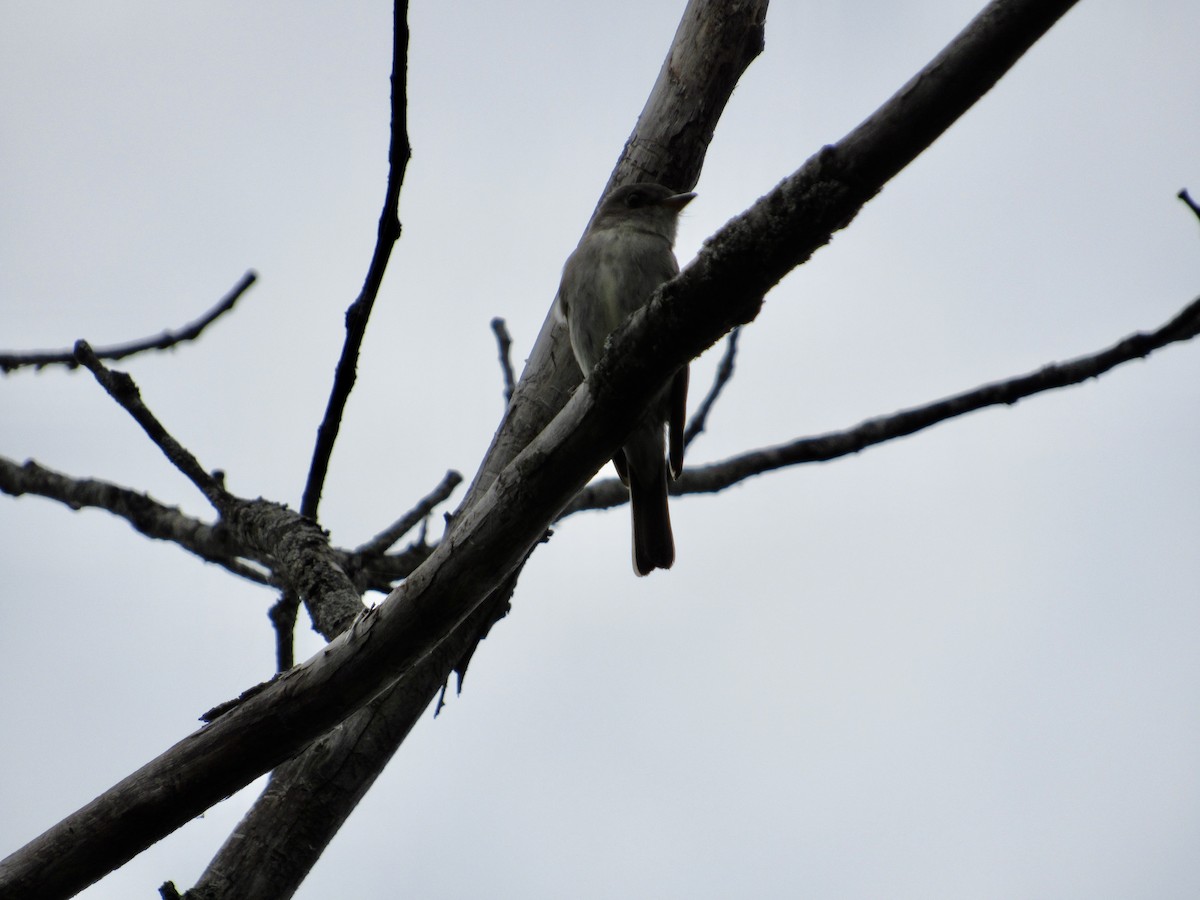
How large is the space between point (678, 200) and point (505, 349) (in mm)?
913

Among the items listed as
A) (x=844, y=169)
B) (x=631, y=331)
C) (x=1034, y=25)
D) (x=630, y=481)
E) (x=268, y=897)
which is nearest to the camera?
(x=1034, y=25)

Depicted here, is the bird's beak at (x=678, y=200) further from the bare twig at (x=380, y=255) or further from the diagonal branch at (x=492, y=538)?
the diagonal branch at (x=492, y=538)

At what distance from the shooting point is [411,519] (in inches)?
164

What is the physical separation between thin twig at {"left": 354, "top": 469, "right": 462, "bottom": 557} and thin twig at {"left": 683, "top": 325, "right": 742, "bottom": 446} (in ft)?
3.33

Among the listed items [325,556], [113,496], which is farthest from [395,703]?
[113,496]

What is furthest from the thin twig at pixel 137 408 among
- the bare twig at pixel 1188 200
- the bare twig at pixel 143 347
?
the bare twig at pixel 1188 200

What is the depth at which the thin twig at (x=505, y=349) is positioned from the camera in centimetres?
431

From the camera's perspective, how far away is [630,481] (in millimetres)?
4945

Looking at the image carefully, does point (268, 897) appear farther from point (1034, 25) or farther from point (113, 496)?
point (1034, 25)

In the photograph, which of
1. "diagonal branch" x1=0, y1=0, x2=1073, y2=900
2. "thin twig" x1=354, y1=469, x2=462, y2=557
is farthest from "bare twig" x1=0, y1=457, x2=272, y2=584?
"diagonal branch" x1=0, y1=0, x2=1073, y2=900

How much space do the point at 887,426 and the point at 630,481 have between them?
4.12ft

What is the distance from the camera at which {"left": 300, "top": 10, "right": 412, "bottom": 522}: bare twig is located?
259cm

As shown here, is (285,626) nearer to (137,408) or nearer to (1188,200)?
(137,408)

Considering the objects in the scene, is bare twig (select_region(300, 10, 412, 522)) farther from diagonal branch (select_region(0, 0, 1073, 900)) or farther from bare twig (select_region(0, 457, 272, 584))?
bare twig (select_region(0, 457, 272, 584))
